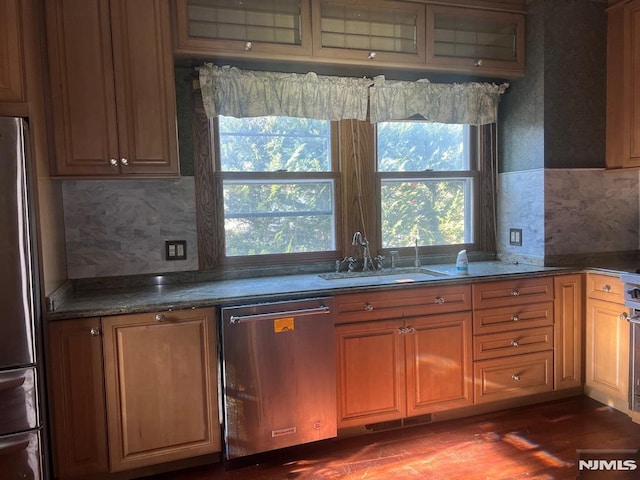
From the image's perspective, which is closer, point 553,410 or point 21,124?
point 21,124

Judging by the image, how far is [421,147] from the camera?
10.7ft

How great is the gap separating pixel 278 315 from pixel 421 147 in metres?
1.70

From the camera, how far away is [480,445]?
2.46 meters

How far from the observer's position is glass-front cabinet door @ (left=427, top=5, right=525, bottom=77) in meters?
2.90

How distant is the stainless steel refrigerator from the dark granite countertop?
17 cm

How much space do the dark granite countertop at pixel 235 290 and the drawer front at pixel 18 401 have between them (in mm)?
265

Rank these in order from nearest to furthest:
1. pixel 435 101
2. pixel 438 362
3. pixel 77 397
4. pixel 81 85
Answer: pixel 77 397
pixel 81 85
pixel 438 362
pixel 435 101

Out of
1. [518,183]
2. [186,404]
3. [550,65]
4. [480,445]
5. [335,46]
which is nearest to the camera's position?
[186,404]

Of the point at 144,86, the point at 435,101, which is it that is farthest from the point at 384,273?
the point at 144,86

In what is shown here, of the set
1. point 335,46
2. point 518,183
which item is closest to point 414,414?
point 518,183

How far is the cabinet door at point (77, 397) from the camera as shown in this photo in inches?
80.2

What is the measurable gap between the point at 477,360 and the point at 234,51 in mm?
2259

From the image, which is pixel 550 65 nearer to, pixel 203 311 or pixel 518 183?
pixel 518 183

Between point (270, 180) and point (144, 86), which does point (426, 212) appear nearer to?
point (270, 180)
